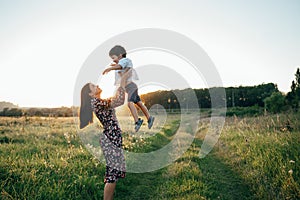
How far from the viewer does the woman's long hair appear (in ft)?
15.2

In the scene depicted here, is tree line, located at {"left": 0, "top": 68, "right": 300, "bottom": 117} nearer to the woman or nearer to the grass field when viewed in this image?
the grass field

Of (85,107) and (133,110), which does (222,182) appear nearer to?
(133,110)

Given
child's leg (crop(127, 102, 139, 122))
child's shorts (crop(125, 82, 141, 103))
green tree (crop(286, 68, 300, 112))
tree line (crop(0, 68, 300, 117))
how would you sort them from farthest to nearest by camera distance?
1. tree line (crop(0, 68, 300, 117))
2. green tree (crop(286, 68, 300, 112))
3. child's leg (crop(127, 102, 139, 122))
4. child's shorts (crop(125, 82, 141, 103))

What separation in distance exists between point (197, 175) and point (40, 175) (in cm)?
397

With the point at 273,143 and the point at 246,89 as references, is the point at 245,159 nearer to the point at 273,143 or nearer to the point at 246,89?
the point at 273,143

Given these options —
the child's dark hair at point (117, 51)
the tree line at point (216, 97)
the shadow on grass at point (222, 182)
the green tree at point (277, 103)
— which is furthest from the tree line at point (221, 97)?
the child's dark hair at point (117, 51)

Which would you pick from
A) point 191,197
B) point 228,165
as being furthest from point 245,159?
point 191,197

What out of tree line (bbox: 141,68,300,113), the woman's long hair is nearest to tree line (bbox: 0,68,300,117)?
tree line (bbox: 141,68,300,113)

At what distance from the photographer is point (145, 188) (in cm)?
627

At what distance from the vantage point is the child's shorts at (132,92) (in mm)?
6820

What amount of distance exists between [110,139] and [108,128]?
0.73ft

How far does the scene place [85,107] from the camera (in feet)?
15.5

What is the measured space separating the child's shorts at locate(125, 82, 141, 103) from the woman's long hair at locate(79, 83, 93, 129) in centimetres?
217

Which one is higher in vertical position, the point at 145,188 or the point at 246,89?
the point at 246,89
